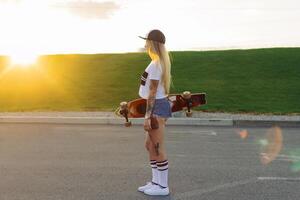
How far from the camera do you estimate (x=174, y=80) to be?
24.1m

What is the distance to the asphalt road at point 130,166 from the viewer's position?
6531 mm

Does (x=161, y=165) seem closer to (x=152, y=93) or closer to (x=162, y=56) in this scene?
(x=152, y=93)

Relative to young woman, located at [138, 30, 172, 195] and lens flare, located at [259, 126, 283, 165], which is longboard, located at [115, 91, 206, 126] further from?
lens flare, located at [259, 126, 283, 165]

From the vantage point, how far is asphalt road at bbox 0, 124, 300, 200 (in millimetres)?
6531

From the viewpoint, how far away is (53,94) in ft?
68.9

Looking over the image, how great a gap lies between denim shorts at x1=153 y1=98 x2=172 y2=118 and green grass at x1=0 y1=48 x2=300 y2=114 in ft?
34.7

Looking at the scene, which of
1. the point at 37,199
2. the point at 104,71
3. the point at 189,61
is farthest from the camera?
the point at 189,61

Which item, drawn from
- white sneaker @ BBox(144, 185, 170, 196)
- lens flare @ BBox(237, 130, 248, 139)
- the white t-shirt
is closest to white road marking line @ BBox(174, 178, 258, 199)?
white sneaker @ BBox(144, 185, 170, 196)

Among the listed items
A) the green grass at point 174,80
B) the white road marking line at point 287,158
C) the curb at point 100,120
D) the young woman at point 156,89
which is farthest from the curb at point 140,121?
the young woman at point 156,89

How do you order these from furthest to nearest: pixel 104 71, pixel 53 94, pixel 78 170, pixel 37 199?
pixel 104 71 < pixel 53 94 < pixel 78 170 < pixel 37 199

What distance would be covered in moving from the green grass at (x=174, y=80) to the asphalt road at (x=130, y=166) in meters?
5.69

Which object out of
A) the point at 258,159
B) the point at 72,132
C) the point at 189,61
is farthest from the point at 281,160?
the point at 189,61

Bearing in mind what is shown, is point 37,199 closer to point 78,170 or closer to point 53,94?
point 78,170

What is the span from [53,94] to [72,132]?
28.9 ft
